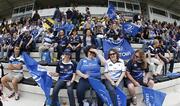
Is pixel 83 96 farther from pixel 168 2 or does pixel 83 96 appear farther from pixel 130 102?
pixel 168 2

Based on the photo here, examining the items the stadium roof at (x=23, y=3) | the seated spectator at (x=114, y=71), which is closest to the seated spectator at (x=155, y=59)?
the seated spectator at (x=114, y=71)

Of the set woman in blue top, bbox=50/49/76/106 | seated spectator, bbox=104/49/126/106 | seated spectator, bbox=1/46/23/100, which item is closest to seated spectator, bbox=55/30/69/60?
seated spectator, bbox=1/46/23/100

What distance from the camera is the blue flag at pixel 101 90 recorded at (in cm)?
631

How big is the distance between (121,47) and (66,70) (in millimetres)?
3002

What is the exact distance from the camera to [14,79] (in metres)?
7.46

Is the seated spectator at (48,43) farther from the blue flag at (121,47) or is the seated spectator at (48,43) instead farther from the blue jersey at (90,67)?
the blue jersey at (90,67)

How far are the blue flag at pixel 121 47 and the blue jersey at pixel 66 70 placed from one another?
2530mm

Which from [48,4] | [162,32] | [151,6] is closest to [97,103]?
[162,32]

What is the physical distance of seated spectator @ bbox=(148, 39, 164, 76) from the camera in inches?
336

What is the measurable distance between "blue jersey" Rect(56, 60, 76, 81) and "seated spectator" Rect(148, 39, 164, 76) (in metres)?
2.30

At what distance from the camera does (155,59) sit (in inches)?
352

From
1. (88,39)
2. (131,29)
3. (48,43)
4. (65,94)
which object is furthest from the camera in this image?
(131,29)

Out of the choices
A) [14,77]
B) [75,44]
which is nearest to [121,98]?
[14,77]

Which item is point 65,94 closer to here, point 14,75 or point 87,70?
point 87,70
